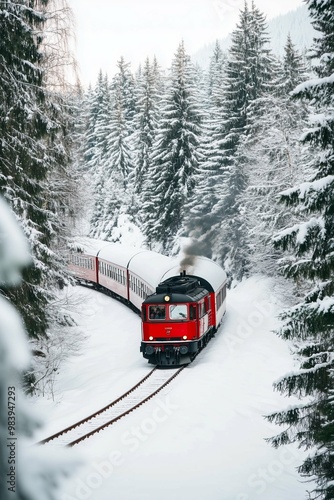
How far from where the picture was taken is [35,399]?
17344 millimetres

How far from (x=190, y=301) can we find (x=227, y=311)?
1102 cm

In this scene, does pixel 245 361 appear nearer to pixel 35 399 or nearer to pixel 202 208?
pixel 35 399

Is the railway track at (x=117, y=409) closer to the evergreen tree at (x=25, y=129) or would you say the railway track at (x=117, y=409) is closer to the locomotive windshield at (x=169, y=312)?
the locomotive windshield at (x=169, y=312)

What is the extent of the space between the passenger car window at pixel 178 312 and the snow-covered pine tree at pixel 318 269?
1135cm

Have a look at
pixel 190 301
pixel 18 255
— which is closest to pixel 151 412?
pixel 190 301

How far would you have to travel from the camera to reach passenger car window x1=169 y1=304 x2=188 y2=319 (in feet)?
68.6

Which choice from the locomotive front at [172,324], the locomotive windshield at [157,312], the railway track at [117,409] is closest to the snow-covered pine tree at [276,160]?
the locomotive front at [172,324]

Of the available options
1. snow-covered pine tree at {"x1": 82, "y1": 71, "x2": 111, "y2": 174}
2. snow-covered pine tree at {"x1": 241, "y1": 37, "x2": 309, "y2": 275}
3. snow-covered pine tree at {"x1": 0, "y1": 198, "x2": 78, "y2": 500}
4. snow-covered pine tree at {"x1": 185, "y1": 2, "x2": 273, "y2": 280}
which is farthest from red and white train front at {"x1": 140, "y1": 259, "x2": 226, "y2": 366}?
snow-covered pine tree at {"x1": 82, "y1": 71, "x2": 111, "y2": 174}

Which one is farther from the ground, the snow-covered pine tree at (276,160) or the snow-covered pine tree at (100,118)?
the snow-covered pine tree at (100,118)

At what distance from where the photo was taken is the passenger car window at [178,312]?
20.9 meters

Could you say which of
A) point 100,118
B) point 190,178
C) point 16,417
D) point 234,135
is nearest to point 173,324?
point 16,417

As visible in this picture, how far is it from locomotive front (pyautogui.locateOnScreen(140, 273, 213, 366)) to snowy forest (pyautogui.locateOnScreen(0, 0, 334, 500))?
10.4 feet

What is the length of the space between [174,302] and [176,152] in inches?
964

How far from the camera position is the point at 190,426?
14.6 meters
